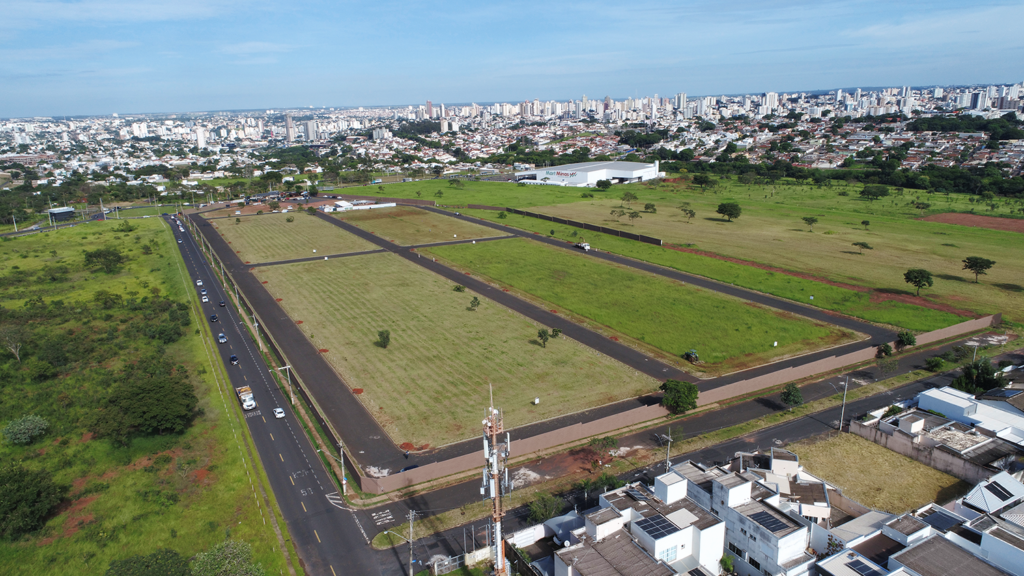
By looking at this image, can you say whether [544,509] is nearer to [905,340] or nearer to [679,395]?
[679,395]

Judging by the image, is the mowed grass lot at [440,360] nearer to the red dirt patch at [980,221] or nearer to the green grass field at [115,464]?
the green grass field at [115,464]

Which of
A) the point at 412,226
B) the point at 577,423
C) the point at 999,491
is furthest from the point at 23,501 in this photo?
the point at 412,226

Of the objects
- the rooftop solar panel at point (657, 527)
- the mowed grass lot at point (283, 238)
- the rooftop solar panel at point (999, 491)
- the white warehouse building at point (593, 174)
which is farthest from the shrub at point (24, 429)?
the white warehouse building at point (593, 174)

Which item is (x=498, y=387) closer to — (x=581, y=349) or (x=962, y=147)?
(x=581, y=349)

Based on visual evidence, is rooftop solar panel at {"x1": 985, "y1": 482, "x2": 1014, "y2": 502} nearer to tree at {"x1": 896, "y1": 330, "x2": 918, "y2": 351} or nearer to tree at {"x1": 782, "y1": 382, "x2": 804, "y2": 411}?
tree at {"x1": 782, "y1": 382, "x2": 804, "y2": 411}

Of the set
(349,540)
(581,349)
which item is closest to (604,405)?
(581,349)

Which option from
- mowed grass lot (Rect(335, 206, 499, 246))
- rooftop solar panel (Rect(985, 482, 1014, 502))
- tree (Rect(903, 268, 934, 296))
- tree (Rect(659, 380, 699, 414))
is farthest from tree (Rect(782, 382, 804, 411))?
mowed grass lot (Rect(335, 206, 499, 246))
